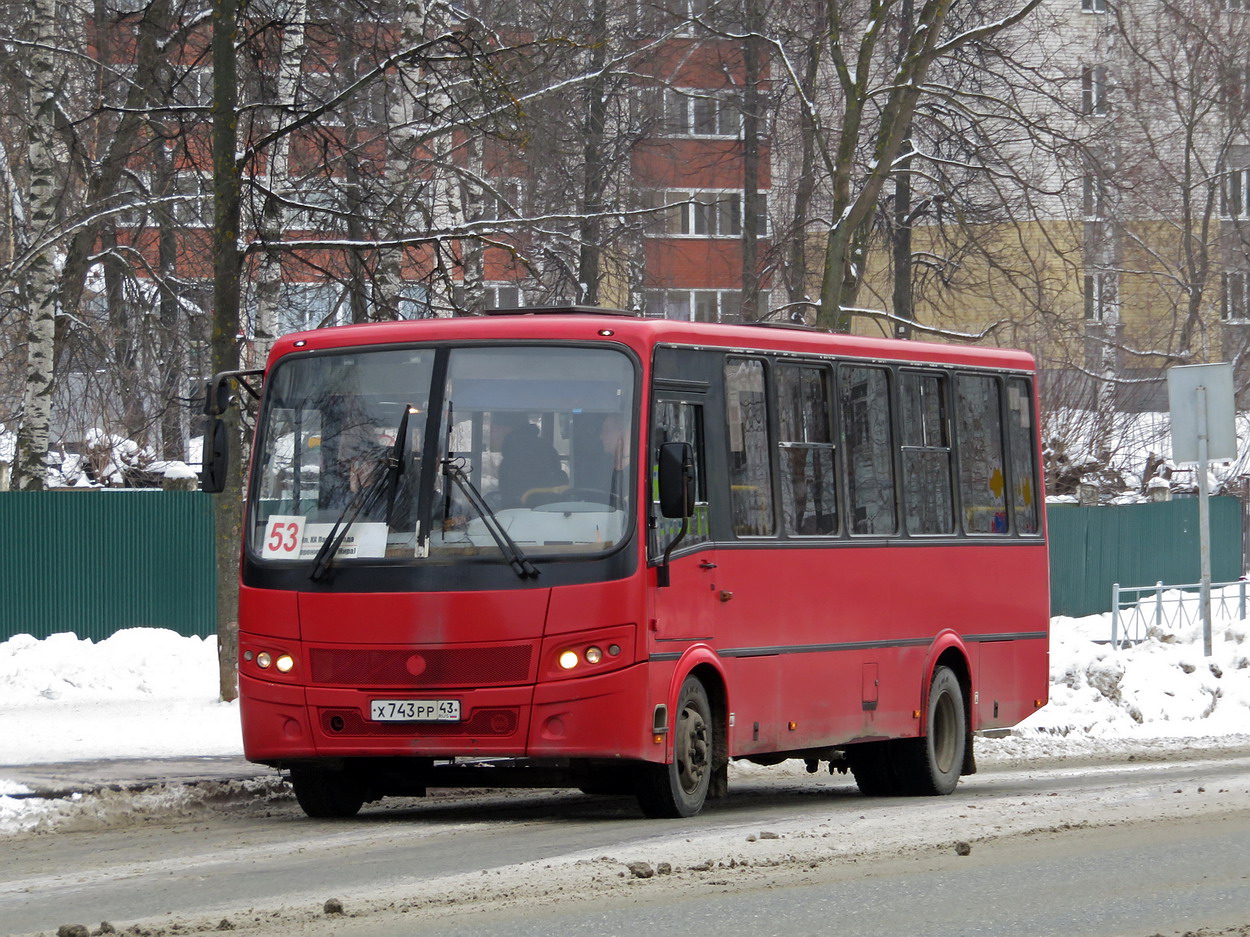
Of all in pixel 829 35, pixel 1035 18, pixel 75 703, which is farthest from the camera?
pixel 1035 18

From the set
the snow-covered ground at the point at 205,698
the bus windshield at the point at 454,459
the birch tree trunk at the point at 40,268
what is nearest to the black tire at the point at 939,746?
the snow-covered ground at the point at 205,698

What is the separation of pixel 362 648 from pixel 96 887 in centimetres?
268

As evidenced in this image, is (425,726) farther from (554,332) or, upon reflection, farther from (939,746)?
(939,746)

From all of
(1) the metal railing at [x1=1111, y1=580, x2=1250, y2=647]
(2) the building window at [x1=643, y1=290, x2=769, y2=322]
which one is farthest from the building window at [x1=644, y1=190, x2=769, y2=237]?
(1) the metal railing at [x1=1111, y1=580, x2=1250, y2=647]

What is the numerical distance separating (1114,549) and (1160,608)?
821cm

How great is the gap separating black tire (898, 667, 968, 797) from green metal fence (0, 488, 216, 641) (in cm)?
1209

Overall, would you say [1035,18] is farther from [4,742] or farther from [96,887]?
[96,887]

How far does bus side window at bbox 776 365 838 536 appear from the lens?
13453 millimetres

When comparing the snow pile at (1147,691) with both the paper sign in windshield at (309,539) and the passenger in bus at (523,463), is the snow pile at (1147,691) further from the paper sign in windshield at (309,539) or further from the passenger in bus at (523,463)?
the paper sign in windshield at (309,539)

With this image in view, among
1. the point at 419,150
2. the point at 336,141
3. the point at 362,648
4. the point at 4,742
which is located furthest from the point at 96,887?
the point at 419,150

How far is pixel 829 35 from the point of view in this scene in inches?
1058

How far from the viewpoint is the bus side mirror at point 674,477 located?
11430mm

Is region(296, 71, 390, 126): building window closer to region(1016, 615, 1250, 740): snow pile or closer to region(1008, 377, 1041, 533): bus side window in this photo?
region(1008, 377, 1041, 533): bus side window

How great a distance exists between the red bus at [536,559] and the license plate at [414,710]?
1cm
